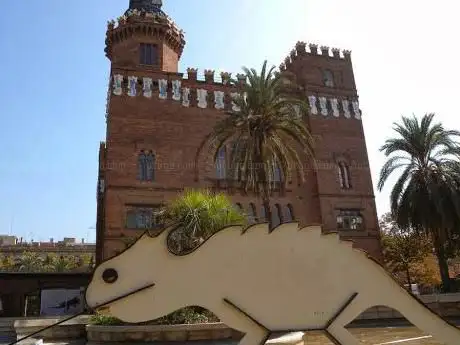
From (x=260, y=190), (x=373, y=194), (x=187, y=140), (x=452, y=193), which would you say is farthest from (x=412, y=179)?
(x=187, y=140)

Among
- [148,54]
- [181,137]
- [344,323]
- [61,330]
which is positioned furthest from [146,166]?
[344,323]

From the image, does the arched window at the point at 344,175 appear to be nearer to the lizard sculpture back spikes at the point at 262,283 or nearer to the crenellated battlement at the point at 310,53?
the crenellated battlement at the point at 310,53

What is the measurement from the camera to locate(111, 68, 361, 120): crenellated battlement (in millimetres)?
25741

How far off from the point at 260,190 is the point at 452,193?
29.9 feet

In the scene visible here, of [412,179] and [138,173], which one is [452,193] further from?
[138,173]

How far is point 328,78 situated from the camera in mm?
30906

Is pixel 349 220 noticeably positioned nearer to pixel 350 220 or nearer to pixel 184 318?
pixel 350 220

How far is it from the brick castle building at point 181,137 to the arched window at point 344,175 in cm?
7

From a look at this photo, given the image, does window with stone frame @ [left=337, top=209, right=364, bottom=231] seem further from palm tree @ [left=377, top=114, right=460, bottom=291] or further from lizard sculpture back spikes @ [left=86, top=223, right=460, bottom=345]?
lizard sculpture back spikes @ [left=86, top=223, right=460, bottom=345]

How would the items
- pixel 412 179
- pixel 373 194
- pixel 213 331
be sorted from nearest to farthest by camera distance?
pixel 213 331, pixel 412 179, pixel 373 194

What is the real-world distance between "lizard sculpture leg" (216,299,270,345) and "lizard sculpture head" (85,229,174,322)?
0.71 m

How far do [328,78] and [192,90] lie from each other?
9.97 m

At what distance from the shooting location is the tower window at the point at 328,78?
101ft

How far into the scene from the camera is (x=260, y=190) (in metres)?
18.6
